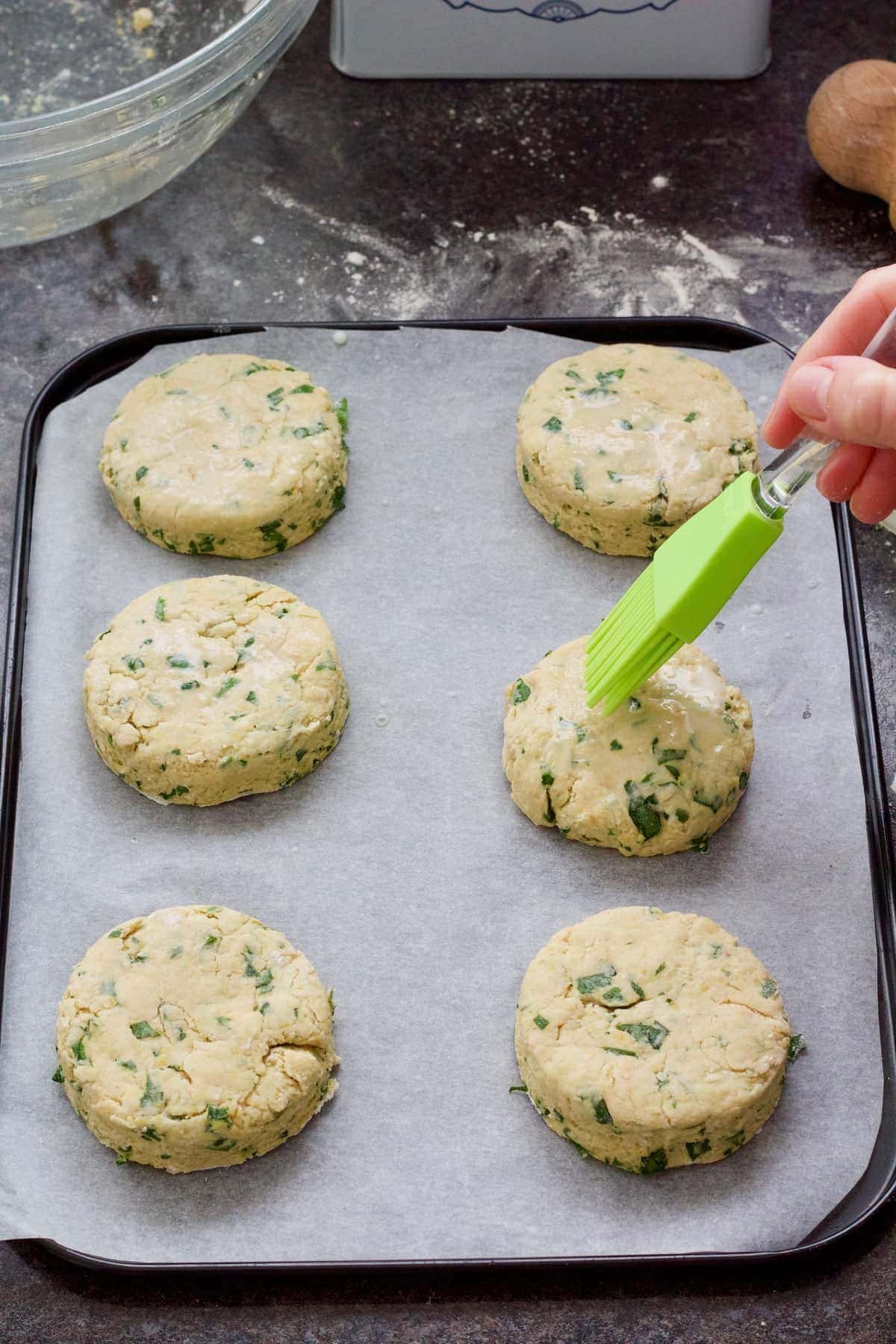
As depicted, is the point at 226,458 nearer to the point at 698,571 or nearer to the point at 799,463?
the point at 698,571

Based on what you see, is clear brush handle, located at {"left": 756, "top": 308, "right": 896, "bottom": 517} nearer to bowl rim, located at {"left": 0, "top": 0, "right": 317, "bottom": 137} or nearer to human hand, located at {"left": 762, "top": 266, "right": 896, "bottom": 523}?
human hand, located at {"left": 762, "top": 266, "right": 896, "bottom": 523}

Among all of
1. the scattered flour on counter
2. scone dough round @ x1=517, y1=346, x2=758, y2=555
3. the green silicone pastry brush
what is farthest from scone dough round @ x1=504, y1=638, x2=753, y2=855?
the scattered flour on counter

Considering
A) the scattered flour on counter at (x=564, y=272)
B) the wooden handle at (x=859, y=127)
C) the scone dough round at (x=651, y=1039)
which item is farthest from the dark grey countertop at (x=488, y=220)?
the scone dough round at (x=651, y=1039)

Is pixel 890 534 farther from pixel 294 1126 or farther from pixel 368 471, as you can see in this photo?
pixel 294 1126

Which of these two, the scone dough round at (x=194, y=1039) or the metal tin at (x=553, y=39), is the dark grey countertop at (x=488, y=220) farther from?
the scone dough round at (x=194, y=1039)

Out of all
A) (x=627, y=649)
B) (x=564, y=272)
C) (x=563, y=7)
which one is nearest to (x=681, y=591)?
(x=627, y=649)

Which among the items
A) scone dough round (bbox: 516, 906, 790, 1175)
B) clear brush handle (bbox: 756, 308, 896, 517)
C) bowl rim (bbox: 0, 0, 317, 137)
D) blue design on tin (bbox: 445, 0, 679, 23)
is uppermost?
bowl rim (bbox: 0, 0, 317, 137)
